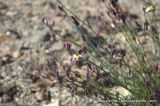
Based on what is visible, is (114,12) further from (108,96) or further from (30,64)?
(30,64)

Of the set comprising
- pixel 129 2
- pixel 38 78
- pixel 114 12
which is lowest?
pixel 38 78

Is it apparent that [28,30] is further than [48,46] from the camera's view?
Yes

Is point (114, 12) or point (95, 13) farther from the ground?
point (95, 13)

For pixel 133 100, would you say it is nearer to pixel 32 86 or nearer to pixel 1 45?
pixel 32 86

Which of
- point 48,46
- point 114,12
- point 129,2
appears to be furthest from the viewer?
point 129,2

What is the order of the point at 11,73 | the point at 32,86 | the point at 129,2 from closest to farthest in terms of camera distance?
1. the point at 32,86
2. the point at 11,73
3. the point at 129,2

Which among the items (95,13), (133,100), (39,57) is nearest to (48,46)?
(39,57)

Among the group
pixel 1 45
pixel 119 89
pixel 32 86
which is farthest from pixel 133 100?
pixel 1 45
